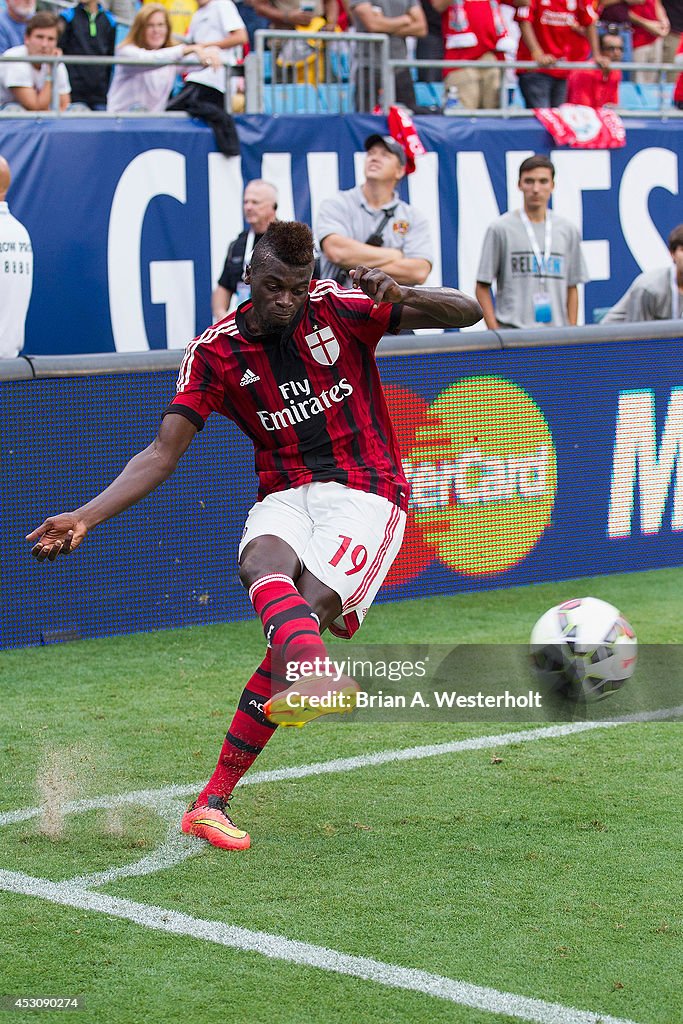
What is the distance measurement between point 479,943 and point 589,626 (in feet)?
5.82

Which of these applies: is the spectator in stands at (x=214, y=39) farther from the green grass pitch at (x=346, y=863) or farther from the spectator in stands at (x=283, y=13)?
the green grass pitch at (x=346, y=863)

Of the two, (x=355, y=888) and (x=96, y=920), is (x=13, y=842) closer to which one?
(x=96, y=920)

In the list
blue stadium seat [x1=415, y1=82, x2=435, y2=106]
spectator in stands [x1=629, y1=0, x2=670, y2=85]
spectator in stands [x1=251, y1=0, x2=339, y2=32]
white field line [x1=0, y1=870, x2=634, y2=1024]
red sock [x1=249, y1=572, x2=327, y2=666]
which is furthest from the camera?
spectator in stands [x1=629, y1=0, x2=670, y2=85]

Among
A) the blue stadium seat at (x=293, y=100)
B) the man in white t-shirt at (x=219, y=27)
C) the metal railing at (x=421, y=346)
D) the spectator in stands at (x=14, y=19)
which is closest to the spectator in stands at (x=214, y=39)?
the man in white t-shirt at (x=219, y=27)

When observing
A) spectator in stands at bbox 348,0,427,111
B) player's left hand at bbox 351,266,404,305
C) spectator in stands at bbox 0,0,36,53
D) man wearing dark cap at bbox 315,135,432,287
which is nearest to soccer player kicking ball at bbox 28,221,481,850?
player's left hand at bbox 351,266,404,305

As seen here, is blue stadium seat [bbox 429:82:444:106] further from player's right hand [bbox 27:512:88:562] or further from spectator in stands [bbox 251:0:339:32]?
player's right hand [bbox 27:512:88:562]

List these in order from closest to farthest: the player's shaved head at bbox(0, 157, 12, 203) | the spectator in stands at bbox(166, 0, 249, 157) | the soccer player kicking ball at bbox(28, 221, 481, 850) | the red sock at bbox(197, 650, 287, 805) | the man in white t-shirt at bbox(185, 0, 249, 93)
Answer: the soccer player kicking ball at bbox(28, 221, 481, 850) < the red sock at bbox(197, 650, 287, 805) < the player's shaved head at bbox(0, 157, 12, 203) < the spectator in stands at bbox(166, 0, 249, 157) < the man in white t-shirt at bbox(185, 0, 249, 93)

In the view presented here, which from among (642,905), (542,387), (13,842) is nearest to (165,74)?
(542,387)

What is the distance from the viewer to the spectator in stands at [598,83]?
13.1m

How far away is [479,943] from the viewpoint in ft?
13.1

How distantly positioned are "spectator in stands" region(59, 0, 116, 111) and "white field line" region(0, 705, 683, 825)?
23.2 feet

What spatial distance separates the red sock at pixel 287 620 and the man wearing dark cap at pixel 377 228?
16.6ft

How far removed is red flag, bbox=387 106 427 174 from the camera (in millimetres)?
11695

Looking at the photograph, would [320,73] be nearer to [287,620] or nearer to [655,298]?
[655,298]
